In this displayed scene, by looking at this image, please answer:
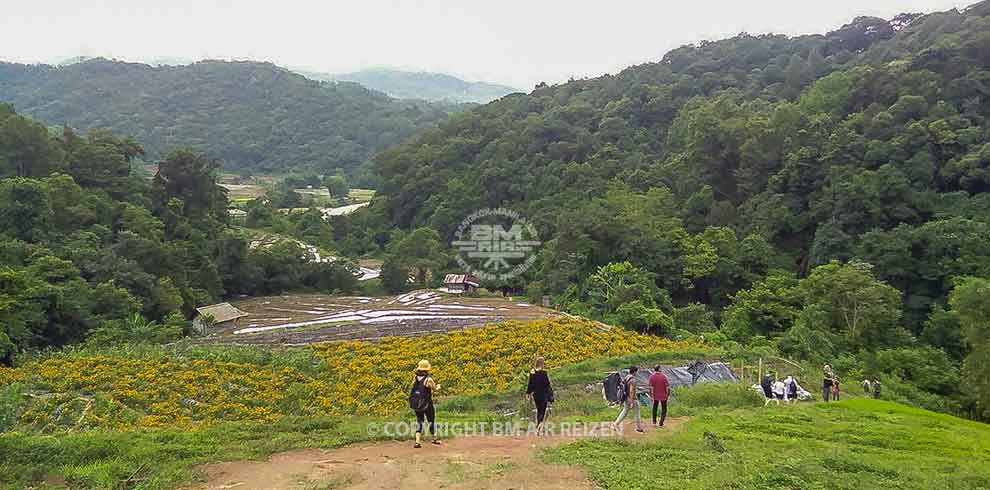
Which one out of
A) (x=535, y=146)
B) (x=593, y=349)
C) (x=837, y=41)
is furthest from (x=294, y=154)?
(x=593, y=349)

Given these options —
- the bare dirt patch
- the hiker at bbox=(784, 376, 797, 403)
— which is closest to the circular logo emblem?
the bare dirt patch

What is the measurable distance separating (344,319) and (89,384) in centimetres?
1164

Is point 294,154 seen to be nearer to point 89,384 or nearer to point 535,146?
point 535,146

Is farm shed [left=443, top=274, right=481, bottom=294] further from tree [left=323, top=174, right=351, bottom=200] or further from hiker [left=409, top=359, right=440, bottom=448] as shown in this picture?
tree [left=323, top=174, right=351, bottom=200]

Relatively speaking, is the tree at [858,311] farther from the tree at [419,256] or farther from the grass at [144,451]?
the tree at [419,256]

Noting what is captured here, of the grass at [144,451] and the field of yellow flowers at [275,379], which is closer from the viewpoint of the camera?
the grass at [144,451]

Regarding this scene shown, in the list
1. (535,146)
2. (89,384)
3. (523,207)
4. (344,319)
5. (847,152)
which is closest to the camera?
(89,384)

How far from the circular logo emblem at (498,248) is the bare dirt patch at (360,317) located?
5.04 meters

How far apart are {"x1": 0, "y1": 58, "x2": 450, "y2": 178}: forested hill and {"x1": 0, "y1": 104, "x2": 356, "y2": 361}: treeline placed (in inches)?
1944

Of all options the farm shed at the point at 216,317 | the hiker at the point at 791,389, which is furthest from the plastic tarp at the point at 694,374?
the farm shed at the point at 216,317

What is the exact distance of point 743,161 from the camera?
129 feet

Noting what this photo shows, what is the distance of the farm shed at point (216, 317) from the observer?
87.2 feet

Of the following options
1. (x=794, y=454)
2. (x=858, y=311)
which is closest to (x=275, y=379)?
(x=794, y=454)

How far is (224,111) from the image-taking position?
329 feet
